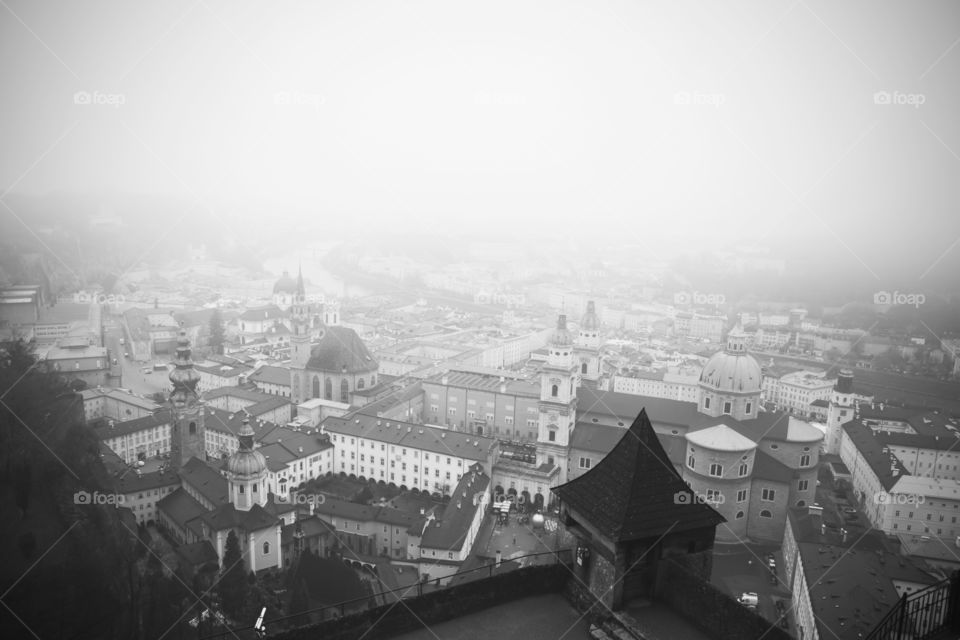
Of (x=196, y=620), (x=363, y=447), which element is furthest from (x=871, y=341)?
(x=196, y=620)

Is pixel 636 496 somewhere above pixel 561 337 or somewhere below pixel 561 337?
above

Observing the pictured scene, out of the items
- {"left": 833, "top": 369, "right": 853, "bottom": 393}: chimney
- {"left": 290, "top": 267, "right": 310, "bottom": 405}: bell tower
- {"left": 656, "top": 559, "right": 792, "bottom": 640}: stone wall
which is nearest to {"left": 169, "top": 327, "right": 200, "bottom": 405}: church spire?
{"left": 290, "top": 267, "right": 310, "bottom": 405}: bell tower

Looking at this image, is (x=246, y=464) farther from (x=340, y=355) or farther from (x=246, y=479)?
(x=340, y=355)

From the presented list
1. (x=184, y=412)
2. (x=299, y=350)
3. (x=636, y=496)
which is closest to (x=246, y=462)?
(x=184, y=412)

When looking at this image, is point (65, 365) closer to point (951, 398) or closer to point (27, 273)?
point (27, 273)

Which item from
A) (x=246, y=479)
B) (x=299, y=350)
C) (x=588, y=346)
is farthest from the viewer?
(x=299, y=350)

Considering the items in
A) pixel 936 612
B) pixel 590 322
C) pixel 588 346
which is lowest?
pixel 588 346

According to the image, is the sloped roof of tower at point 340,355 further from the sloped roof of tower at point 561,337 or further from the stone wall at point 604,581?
the stone wall at point 604,581
